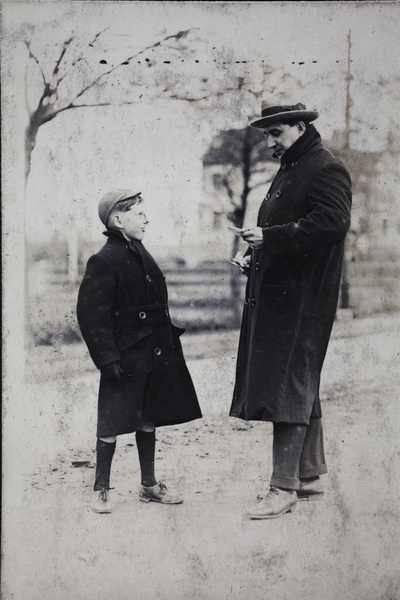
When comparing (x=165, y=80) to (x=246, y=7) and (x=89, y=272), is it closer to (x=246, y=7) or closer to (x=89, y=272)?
(x=246, y=7)

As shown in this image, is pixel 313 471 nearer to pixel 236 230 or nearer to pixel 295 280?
pixel 295 280

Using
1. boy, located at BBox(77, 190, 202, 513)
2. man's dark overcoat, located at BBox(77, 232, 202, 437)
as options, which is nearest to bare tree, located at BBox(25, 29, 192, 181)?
boy, located at BBox(77, 190, 202, 513)

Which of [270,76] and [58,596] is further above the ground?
[270,76]

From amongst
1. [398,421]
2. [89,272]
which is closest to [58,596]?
[89,272]

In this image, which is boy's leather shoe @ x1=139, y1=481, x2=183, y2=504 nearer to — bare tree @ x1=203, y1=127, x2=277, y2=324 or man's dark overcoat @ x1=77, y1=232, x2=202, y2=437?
man's dark overcoat @ x1=77, y1=232, x2=202, y2=437

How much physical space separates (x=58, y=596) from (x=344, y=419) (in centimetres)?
206

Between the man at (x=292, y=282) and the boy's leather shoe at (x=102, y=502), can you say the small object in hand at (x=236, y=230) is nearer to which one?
the man at (x=292, y=282)

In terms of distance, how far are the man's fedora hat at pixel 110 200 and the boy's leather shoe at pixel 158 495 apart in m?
1.63

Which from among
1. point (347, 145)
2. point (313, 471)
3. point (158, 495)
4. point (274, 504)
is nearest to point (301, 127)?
point (347, 145)

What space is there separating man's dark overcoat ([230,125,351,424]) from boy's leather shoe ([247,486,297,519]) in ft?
1.67

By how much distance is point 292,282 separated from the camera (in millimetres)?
4688

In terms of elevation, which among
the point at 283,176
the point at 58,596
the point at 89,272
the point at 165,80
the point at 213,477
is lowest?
the point at 58,596

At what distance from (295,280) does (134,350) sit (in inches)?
40.2

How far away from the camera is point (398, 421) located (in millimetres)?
5039
